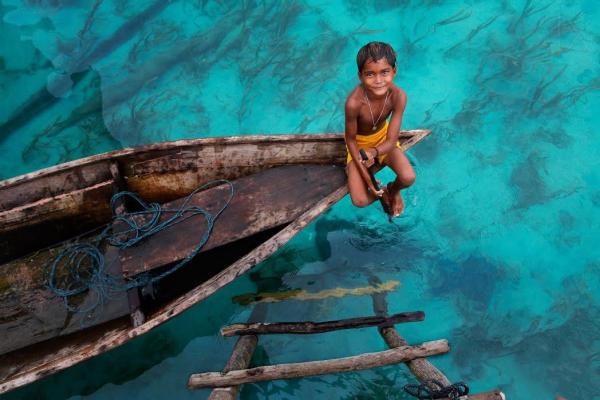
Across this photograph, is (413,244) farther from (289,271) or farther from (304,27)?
(304,27)

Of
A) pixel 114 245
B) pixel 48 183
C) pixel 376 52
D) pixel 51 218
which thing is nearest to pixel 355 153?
pixel 376 52

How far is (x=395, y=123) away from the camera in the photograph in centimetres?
386

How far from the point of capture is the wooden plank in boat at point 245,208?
13.7ft

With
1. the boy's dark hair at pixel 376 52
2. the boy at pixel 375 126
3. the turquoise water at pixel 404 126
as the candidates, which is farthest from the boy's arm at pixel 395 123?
the turquoise water at pixel 404 126

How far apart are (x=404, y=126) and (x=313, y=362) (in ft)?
12.2

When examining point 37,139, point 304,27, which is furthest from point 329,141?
point 37,139

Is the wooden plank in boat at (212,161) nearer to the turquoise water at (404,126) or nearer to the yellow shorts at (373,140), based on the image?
the yellow shorts at (373,140)

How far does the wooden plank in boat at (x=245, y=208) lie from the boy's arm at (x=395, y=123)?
0.66m

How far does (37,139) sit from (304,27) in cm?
453

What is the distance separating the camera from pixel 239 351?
399 cm

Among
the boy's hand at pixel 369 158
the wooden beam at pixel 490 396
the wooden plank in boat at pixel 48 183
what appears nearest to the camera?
the wooden beam at pixel 490 396

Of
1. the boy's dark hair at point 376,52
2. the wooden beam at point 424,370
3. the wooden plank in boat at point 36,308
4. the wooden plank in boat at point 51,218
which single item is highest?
the wooden plank in boat at point 51,218

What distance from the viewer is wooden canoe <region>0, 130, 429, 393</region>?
419cm

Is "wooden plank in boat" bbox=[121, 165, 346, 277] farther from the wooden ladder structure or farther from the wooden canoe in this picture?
the wooden ladder structure
